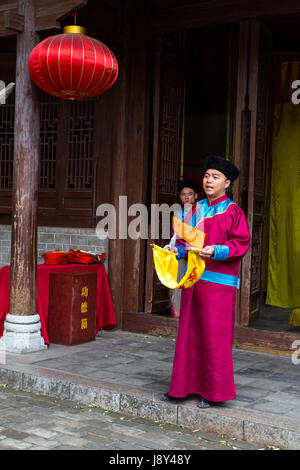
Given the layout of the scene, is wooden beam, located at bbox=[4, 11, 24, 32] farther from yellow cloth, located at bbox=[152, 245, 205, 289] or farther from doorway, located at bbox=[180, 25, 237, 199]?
doorway, located at bbox=[180, 25, 237, 199]

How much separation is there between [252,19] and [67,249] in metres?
3.69

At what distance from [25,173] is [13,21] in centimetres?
159

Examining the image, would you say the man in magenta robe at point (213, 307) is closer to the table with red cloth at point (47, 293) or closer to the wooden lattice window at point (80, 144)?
the table with red cloth at point (47, 293)

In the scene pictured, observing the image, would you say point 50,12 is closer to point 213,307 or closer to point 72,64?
point 72,64

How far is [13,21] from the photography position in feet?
20.7

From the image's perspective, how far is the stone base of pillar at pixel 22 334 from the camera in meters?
6.31

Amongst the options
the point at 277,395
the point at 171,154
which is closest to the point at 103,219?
the point at 171,154

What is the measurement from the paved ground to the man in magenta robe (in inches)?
13.5

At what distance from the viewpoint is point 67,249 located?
805 centimetres

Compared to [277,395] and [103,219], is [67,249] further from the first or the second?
[277,395]

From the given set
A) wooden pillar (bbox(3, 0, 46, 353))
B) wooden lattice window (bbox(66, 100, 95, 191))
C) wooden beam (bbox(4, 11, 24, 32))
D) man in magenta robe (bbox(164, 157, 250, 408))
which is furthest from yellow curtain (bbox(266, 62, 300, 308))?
man in magenta robe (bbox(164, 157, 250, 408))

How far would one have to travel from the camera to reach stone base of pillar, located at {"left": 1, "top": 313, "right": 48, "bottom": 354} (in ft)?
20.7

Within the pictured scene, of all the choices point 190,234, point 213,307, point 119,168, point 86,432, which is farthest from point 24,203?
point 86,432

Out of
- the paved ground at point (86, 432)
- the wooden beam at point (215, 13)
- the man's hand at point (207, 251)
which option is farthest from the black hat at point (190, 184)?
the paved ground at point (86, 432)
